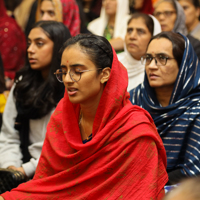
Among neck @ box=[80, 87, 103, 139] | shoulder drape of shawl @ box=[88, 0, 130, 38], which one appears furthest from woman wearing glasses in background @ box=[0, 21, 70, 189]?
shoulder drape of shawl @ box=[88, 0, 130, 38]

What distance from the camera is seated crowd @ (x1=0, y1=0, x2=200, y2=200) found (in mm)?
1780

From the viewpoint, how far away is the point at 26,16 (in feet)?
17.4

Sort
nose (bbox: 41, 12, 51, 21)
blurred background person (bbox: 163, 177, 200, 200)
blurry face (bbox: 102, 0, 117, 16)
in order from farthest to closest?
blurry face (bbox: 102, 0, 117, 16) → nose (bbox: 41, 12, 51, 21) → blurred background person (bbox: 163, 177, 200, 200)

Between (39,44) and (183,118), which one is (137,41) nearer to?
(39,44)

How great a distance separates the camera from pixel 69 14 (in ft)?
13.9

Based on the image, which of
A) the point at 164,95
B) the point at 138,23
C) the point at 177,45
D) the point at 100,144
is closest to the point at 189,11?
the point at 138,23

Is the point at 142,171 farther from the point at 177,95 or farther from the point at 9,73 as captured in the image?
the point at 9,73

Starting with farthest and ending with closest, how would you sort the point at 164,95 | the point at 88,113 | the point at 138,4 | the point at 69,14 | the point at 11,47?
1. the point at 138,4
2. the point at 11,47
3. the point at 69,14
4. the point at 164,95
5. the point at 88,113

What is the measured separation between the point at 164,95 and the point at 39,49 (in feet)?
3.76

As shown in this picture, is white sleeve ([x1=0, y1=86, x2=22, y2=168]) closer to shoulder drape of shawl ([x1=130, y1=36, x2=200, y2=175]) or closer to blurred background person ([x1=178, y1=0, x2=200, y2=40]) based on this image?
shoulder drape of shawl ([x1=130, y1=36, x2=200, y2=175])

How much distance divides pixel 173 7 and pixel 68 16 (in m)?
1.36

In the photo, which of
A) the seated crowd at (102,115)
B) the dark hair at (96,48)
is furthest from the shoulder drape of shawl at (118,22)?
the dark hair at (96,48)

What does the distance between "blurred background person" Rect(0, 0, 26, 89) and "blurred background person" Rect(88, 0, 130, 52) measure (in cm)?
109

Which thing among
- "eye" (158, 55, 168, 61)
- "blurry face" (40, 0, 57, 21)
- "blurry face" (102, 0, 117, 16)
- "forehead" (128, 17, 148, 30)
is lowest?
"eye" (158, 55, 168, 61)
